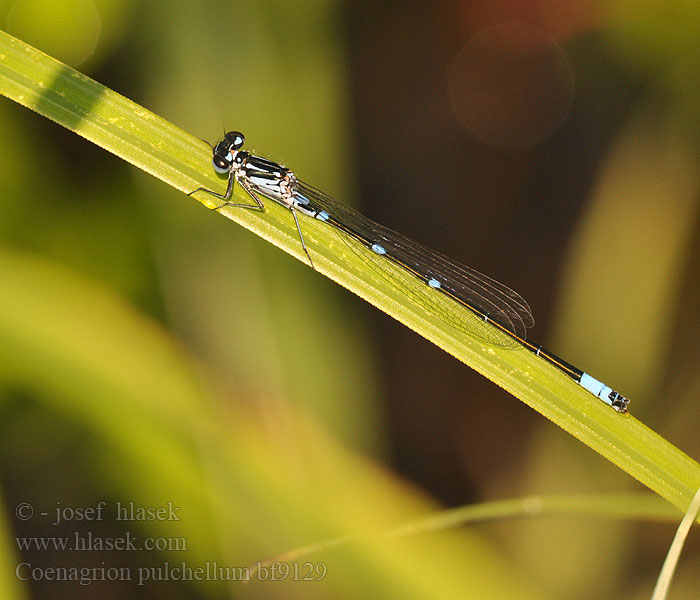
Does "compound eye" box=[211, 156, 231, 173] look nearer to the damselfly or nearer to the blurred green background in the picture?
the damselfly

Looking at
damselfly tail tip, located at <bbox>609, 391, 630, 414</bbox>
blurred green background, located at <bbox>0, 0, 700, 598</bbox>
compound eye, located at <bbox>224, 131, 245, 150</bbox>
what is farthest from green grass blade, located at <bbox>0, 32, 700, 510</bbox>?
blurred green background, located at <bbox>0, 0, 700, 598</bbox>

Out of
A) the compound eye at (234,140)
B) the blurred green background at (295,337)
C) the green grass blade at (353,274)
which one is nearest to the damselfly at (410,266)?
the compound eye at (234,140)

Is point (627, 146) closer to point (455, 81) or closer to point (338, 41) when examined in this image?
point (455, 81)

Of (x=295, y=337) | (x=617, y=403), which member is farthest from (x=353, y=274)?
(x=617, y=403)

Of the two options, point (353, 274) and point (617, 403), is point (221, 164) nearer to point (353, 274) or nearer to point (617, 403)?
point (353, 274)

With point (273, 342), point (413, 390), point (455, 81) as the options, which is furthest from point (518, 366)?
point (455, 81)

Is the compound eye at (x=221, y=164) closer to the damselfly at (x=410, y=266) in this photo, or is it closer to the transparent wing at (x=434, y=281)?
the damselfly at (x=410, y=266)
